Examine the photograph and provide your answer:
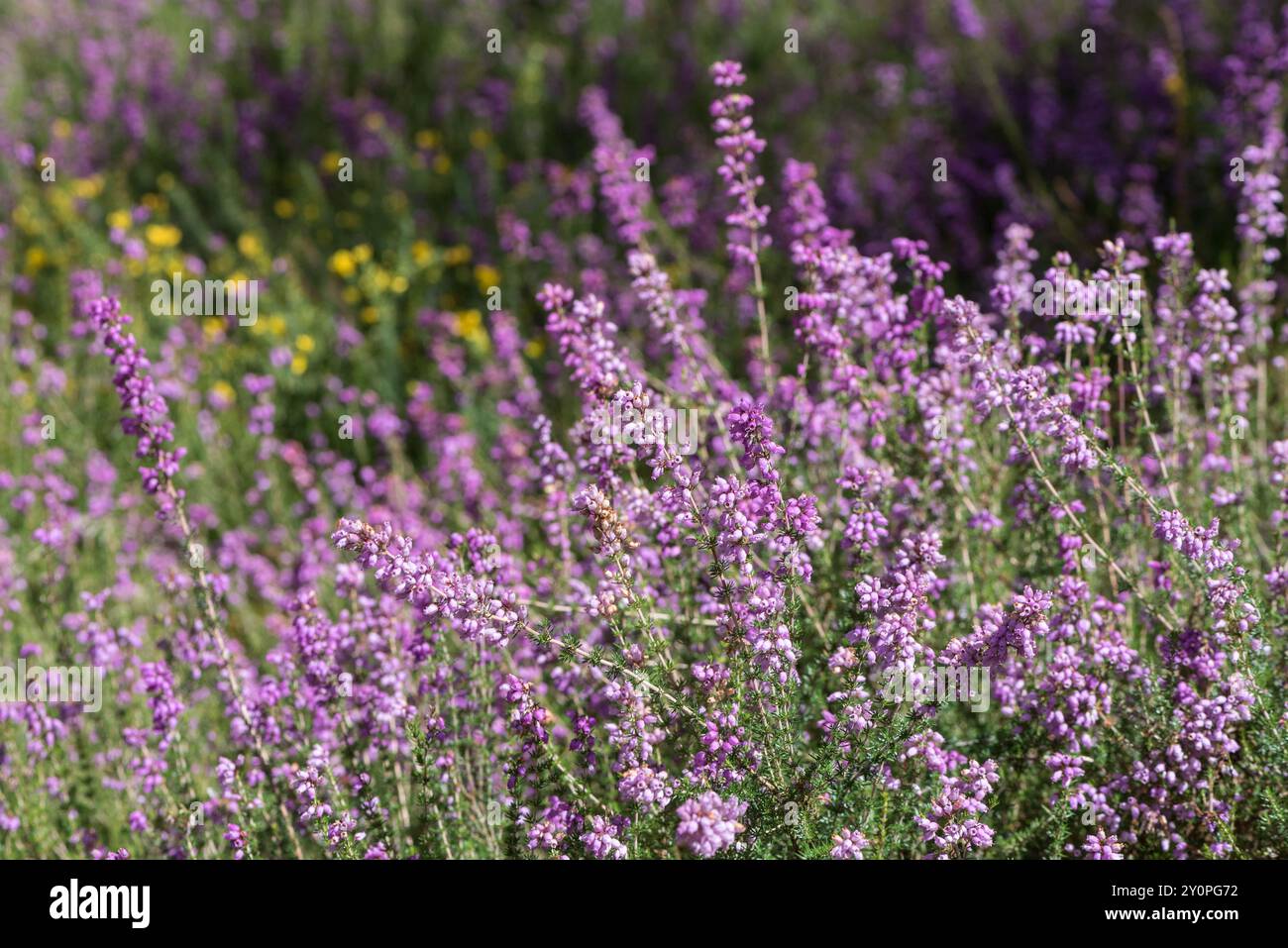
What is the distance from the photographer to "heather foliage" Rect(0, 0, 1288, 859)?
2.80 meters

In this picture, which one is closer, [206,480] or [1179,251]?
[1179,251]

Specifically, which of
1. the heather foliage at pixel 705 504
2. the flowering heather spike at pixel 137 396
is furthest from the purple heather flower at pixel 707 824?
the flowering heather spike at pixel 137 396

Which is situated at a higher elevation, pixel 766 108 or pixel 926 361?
pixel 766 108

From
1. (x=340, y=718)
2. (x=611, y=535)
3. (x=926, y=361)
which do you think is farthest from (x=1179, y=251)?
(x=340, y=718)

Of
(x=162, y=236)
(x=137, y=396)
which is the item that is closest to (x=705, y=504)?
(x=137, y=396)

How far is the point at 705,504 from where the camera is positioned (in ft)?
10.3

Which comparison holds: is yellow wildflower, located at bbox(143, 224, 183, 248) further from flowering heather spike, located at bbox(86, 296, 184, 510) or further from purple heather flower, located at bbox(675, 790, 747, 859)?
purple heather flower, located at bbox(675, 790, 747, 859)

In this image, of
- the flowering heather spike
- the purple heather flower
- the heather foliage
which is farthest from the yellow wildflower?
the purple heather flower

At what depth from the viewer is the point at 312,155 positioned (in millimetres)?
8180

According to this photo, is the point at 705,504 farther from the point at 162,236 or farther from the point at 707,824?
the point at 162,236

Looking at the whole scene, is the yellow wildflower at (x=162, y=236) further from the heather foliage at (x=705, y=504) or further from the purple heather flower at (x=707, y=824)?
the purple heather flower at (x=707, y=824)

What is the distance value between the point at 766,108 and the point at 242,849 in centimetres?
598

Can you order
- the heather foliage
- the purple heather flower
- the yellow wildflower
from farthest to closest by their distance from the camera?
the yellow wildflower < the heather foliage < the purple heather flower

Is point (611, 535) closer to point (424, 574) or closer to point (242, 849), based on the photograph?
point (424, 574)
